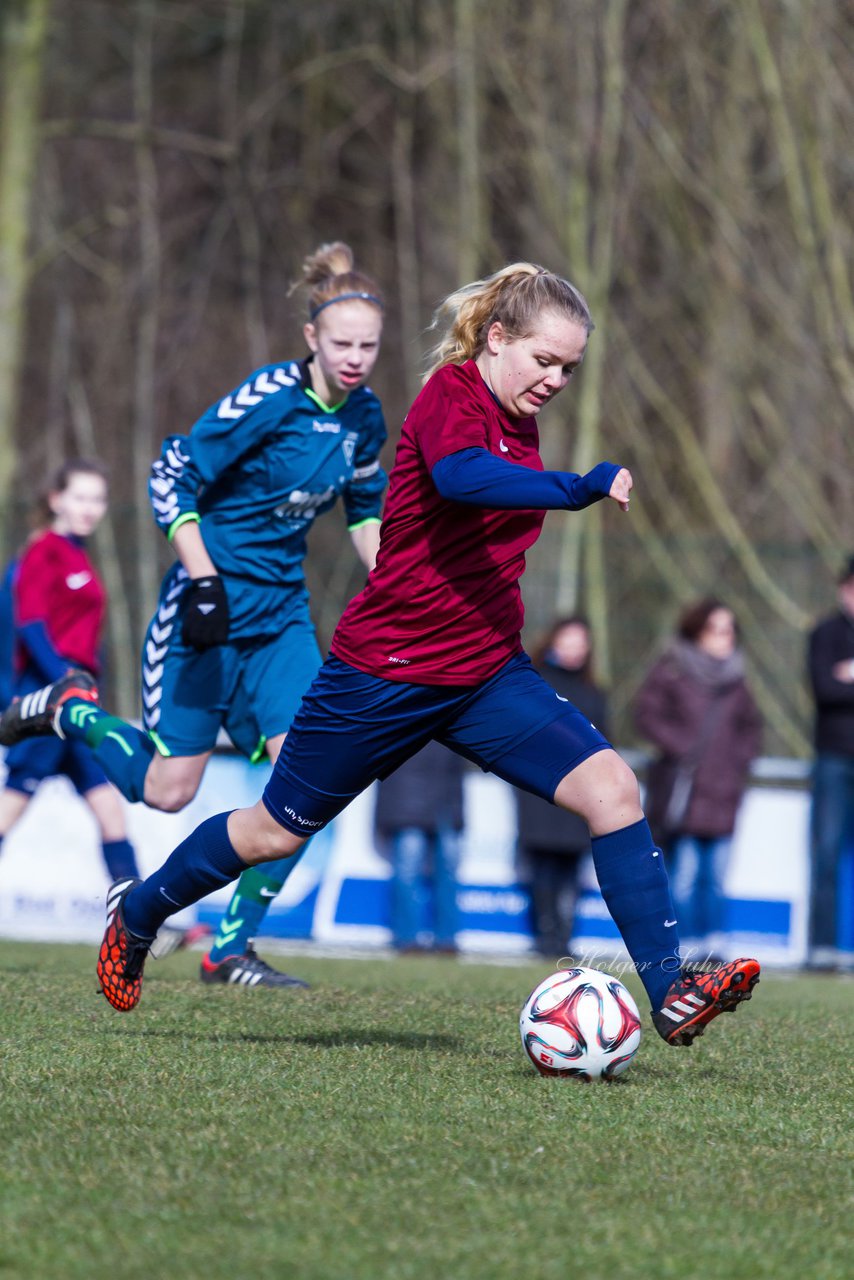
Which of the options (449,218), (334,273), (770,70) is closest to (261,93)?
(449,218)

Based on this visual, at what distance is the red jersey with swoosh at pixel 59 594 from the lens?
894 cm

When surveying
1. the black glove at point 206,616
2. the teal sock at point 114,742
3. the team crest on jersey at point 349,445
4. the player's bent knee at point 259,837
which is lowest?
the player's bent knee at point 259,837

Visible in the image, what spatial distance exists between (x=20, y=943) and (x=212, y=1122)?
19.9 feet

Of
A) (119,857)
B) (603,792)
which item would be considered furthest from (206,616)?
(119,857)

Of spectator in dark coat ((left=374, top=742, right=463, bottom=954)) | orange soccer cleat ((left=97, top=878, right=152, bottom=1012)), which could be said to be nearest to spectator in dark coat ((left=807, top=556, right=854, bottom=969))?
spectator in dark coat ((left=374, top=742, right=463, bottom=954))

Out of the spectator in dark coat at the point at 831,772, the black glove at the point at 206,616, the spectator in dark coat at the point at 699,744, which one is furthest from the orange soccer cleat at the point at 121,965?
the spectator in dark coat at the point at 831,772

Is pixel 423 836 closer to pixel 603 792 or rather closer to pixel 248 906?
pixel 248 906

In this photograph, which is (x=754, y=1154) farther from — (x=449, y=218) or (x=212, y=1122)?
(x=449, y=218)

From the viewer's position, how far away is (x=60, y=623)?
29.7ft

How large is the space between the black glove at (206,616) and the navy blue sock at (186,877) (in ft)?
2.70

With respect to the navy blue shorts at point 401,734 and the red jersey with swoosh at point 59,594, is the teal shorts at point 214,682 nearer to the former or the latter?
the navy blue shorts at point 401,734

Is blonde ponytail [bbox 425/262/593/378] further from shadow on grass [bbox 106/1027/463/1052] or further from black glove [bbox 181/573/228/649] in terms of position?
shadow on grass [bbox 106/1027/463/1052]

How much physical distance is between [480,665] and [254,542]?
5.98 ft

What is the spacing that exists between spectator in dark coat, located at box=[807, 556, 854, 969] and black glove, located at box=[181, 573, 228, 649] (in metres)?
6.34
